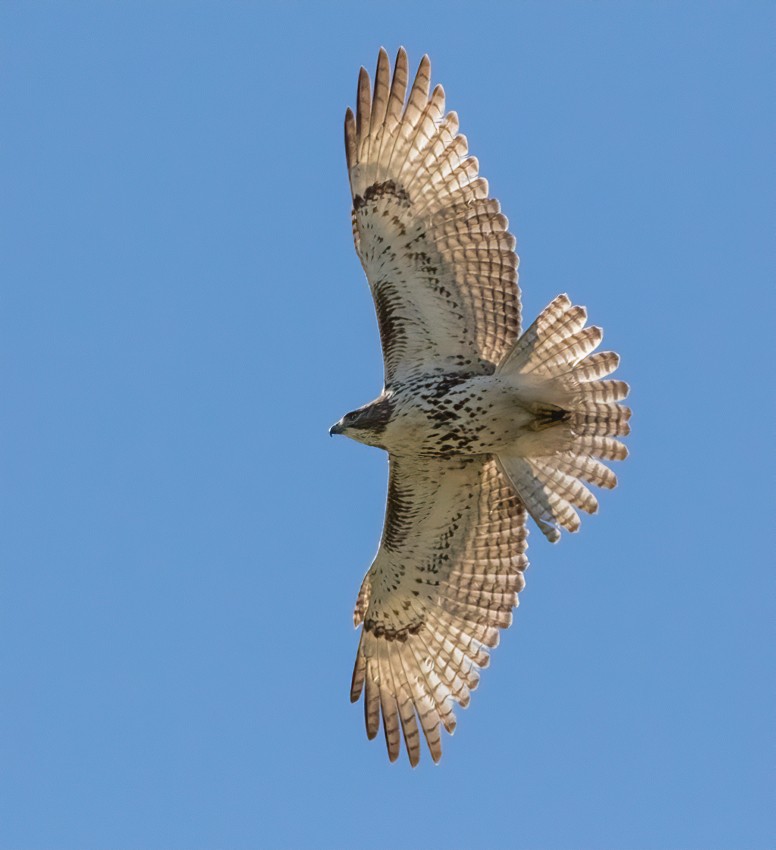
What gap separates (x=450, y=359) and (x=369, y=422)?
775mm

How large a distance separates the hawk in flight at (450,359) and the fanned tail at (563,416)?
0.03 ft

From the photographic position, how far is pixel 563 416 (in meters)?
12.0

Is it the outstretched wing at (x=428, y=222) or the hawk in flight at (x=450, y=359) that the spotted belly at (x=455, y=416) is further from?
the outstretched wing at (x=428, y=222)

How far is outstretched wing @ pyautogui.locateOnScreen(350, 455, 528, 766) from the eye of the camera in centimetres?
1262

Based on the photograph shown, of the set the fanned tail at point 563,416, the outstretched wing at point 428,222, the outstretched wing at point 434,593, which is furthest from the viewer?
the outstretched wing at point 434,593

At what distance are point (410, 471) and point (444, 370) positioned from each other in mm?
839

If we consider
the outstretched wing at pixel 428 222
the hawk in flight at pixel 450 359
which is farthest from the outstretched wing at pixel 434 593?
the outstretched wing at pixel 428 222

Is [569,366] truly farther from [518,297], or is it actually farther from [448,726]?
[448,726]

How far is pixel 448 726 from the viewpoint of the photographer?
12.6 m

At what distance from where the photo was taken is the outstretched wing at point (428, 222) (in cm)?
1205

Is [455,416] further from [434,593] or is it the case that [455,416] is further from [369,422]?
[434,593]

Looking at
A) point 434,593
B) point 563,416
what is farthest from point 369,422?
point 434,593

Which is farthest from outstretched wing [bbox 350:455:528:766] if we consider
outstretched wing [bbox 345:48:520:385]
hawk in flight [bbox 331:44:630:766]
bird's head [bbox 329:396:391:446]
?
outstretched wing [bbox 345:48:520:385]

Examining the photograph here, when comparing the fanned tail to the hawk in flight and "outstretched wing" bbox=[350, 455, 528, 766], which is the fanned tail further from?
"outstretched wing" bbox=[350, 455, 528, 766]
